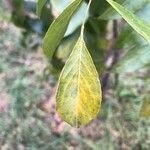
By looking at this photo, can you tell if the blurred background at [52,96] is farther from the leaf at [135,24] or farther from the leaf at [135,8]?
the leaf at [135,24]

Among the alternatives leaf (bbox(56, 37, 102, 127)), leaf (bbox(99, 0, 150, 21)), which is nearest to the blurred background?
leaf (bbox(99, 0, 150, 21))

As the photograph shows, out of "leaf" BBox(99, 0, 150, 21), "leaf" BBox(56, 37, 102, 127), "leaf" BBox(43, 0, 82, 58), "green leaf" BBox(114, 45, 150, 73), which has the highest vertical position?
"leaf" BBox(99, 0, 150, 21)

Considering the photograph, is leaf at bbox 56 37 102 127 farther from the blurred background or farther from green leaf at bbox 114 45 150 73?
the blurred background

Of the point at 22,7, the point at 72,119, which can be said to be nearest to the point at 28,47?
the point at 22,7

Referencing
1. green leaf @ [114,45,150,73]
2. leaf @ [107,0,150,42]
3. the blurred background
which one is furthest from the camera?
the blurred background

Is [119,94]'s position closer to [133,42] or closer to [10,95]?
[10,95]
